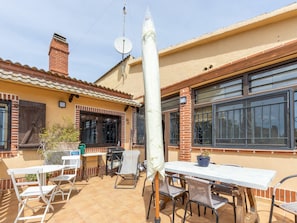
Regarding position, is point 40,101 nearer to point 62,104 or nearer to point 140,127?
point 62,104

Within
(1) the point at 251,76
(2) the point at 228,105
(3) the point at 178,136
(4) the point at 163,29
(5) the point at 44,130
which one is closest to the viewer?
(1) the point at 251,76

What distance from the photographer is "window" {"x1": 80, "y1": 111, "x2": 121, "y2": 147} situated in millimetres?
6961

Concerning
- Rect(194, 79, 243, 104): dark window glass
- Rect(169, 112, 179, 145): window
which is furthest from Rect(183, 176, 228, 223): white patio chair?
Rect(169, 112, 179, 145): window

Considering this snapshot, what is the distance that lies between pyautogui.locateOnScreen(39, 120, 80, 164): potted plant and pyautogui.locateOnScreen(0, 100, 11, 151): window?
778 mm

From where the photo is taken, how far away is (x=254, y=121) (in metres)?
4.47

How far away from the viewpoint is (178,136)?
21.8ft

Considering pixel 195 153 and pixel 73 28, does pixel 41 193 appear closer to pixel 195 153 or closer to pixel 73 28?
pixel 195 153

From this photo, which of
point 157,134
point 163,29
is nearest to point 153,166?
point 157,134

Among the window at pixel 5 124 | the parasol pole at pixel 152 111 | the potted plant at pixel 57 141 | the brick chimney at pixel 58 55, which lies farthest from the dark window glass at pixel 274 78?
the brick chimney at pixel 58 55

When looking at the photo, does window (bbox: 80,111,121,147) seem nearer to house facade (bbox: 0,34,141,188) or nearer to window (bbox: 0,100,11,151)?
house facade (bbox: 0,34,141,188)

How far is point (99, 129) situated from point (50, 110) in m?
2.09

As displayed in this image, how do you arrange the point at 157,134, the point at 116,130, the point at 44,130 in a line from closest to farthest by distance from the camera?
the point at 157,134
the point at 44,130
the point at 116,130

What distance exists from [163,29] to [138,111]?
396 cm

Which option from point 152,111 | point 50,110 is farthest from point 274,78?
point 50,110
